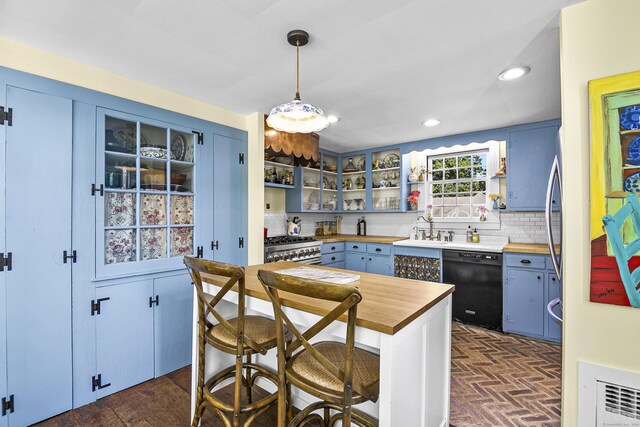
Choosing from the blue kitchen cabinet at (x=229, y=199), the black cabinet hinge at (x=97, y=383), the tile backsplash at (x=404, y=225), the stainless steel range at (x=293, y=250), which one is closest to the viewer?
the black cabinet hinge at (x=97, y=383)

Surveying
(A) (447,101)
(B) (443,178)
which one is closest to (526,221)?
(B) (443,178)

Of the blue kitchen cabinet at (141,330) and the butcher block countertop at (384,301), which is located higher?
the butcher block countertop at (384,301)

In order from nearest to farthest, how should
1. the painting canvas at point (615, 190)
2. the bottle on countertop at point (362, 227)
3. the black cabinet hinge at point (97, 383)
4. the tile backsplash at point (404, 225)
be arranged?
the painting canvas at point (615, 190) → the black cabinet hinge at point (97, 383) → the tile backsplash at point (404, 225) → the bottle on countertop at point (362, 227)

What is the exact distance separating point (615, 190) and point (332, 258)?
137 inches

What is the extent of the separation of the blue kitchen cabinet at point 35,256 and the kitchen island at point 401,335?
1.02 m

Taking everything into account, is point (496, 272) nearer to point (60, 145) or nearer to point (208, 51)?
point (208, 51)

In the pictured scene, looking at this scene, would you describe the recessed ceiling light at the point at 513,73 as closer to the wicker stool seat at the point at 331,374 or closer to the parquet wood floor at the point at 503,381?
the wicker stool seat at the point at 331,374

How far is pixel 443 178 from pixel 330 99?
2.51 metres

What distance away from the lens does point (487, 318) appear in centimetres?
351

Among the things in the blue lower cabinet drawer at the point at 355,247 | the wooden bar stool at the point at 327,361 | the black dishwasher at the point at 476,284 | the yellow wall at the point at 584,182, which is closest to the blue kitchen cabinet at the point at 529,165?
the black dishwasher at the point at 476,284

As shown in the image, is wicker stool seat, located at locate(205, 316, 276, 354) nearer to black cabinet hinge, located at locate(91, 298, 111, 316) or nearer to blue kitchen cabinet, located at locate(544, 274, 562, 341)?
black cabinet hinge, located at locate(91, 298, 111, 316)

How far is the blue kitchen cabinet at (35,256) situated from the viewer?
1.87 metres

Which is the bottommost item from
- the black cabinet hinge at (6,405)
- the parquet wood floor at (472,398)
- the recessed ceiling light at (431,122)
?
the parquet wood floor at (472,398)

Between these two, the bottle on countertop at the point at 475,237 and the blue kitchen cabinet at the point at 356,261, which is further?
the blue kitchen cabinet at the point at 356,261
